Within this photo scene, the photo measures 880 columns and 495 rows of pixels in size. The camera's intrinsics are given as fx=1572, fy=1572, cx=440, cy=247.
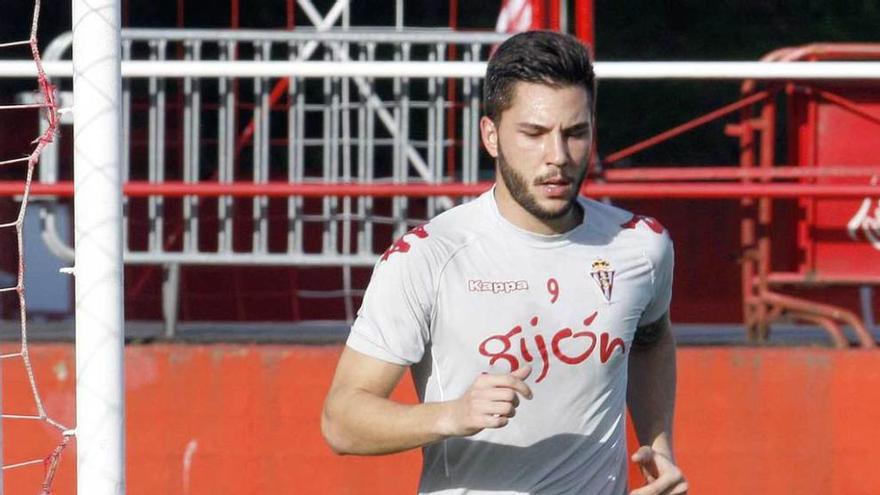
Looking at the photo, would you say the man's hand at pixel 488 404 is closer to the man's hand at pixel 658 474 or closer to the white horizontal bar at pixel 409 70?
the man's hand at pixel 658 474

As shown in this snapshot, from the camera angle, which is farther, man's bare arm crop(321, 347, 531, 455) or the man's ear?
the man's ear

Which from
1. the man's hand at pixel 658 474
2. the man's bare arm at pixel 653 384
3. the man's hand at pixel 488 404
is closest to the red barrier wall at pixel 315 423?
the man's bare arm at pixel 653 384

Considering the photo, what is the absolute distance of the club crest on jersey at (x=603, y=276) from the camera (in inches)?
120

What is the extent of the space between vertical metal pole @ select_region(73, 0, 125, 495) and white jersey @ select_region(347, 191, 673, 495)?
0.46 meters

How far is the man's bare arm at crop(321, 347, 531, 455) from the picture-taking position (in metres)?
2.60

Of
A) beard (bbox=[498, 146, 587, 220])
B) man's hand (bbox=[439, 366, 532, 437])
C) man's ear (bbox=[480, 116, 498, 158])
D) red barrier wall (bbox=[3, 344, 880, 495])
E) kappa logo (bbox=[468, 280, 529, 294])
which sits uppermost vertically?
man's ear (bbox=[480, 116, 498, 158])

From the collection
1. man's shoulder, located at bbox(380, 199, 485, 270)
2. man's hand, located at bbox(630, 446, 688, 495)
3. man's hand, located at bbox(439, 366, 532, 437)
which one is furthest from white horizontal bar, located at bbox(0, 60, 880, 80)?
man's hand, located at bbox(439, 366, 532, 437)

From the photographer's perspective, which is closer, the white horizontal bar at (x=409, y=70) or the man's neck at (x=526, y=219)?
the man's neck at (x=526, y=219)

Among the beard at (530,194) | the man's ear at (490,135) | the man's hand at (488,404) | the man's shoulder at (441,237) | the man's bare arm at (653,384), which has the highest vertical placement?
the man's ear at (490,135)

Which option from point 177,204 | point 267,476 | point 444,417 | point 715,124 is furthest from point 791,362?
point 715,124

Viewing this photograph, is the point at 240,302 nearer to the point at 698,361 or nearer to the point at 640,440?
the point at 698,361

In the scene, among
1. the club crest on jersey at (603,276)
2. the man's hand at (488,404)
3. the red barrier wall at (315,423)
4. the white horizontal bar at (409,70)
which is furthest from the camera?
the red barrier wall at (315,423)

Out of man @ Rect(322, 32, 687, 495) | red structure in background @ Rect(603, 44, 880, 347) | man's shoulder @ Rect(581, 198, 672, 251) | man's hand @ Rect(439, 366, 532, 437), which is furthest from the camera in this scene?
red structure in background @ Rect(603, 44, 880, 347)

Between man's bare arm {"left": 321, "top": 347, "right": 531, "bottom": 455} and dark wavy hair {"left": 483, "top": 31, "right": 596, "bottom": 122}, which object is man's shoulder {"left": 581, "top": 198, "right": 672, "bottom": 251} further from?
man's bare arm {"left": 321, "top": 347, "right": 531, "bottom": 455}
